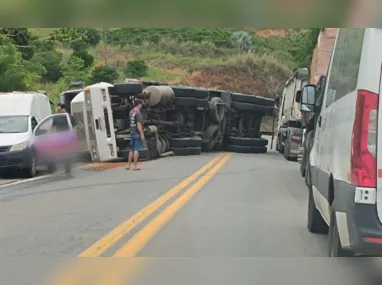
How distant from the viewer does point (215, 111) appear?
24.8 metres

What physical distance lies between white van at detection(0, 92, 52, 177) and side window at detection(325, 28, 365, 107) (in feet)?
33.7

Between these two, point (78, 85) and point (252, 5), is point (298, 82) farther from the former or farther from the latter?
point (252, 5)

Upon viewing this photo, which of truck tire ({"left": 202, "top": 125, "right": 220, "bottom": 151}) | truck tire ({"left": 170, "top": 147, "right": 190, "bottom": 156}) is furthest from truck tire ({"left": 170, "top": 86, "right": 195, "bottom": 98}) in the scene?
truck tire ({"left": 202, "top": 125, "right": 220, "bottom": 151})

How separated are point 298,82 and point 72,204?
13.9 meters

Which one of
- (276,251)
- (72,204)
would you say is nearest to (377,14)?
(276,251)

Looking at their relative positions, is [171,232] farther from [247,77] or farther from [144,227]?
[247,77]

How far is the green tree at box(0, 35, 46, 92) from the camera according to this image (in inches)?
1030

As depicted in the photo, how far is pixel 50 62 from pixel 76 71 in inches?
146

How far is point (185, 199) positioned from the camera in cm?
1197

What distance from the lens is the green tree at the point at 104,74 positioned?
21931 mm

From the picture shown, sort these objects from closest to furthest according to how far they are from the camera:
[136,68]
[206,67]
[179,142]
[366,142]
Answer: [366,142] < [136,68] < [179,142] < [206,67]

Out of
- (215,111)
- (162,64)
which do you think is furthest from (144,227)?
(215,111)

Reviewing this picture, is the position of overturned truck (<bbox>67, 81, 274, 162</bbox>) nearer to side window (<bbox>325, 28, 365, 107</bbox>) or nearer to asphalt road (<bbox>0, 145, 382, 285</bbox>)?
asphalt road (<bbox>0, 145, 382, 285</bbox>)

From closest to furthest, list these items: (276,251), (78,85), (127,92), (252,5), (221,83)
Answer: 1. (252,5)
2. (276,251)
3. (127,92)
4. (78,85)
5. (221,83)
